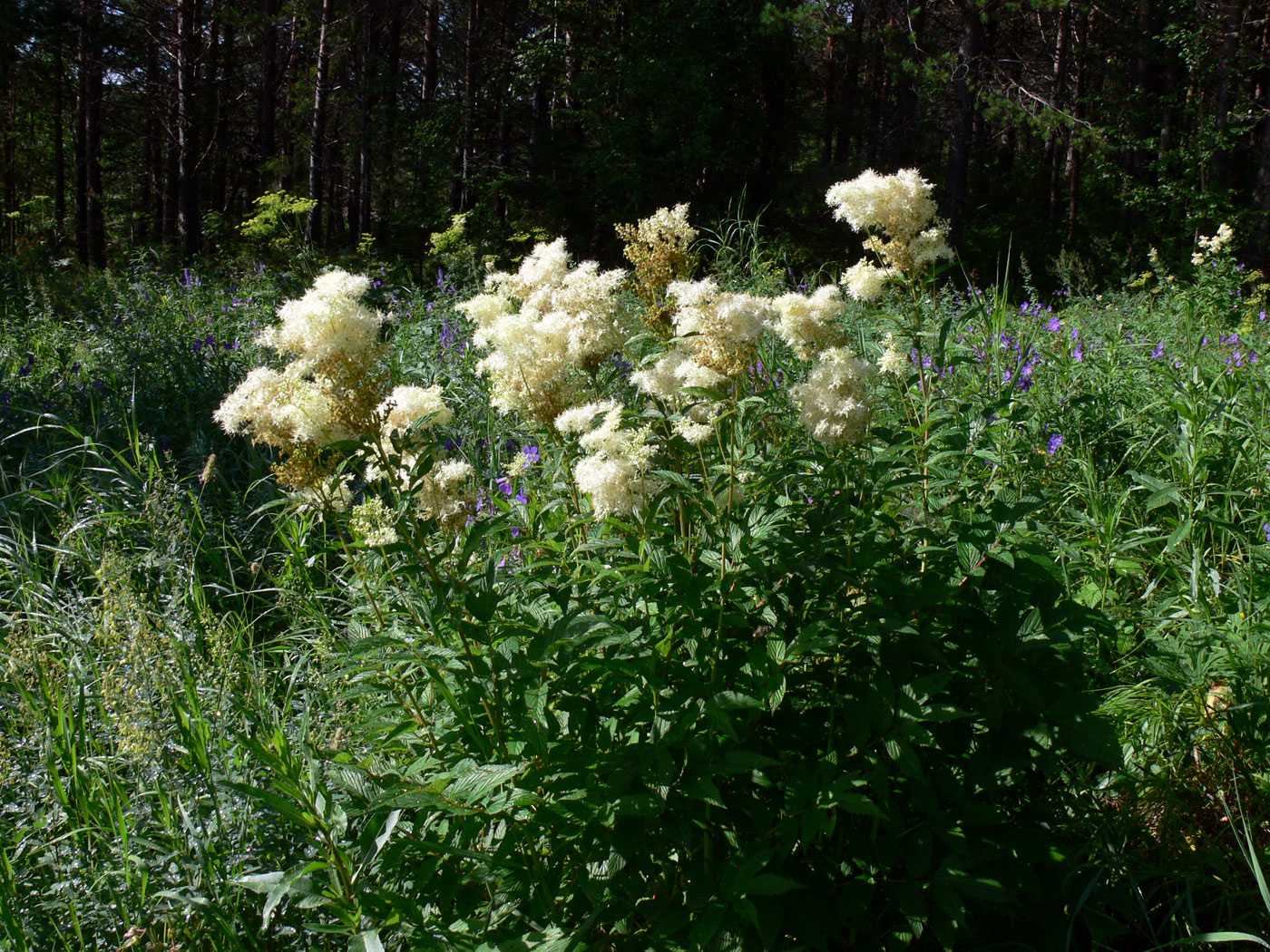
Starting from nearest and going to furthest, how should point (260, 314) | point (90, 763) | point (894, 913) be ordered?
1. point (894, 913)
2. point (90, 763)
3. point (260, 314)

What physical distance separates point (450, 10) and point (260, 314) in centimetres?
1919

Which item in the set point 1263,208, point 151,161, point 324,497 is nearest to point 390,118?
point 151,161

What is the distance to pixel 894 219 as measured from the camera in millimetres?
2064

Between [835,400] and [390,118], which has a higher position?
[390,118]

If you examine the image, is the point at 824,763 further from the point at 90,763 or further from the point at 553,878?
the point at 90,763

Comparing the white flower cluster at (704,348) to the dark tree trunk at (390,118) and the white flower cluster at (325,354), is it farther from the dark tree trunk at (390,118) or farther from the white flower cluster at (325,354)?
the dark tree trunk at (390,118)

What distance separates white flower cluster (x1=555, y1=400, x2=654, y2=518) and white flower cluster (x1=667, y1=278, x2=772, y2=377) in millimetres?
210

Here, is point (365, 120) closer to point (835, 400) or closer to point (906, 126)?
point (906, 126)

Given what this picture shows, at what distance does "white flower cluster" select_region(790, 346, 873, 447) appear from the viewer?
5.51 ft

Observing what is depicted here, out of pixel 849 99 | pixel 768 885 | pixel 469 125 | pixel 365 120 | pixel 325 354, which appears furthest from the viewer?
pixel 849 99

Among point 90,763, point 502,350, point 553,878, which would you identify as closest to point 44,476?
point 90,763

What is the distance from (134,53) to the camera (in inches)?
688

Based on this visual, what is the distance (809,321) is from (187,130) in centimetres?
1642

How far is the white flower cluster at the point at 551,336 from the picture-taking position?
71.9 inches
